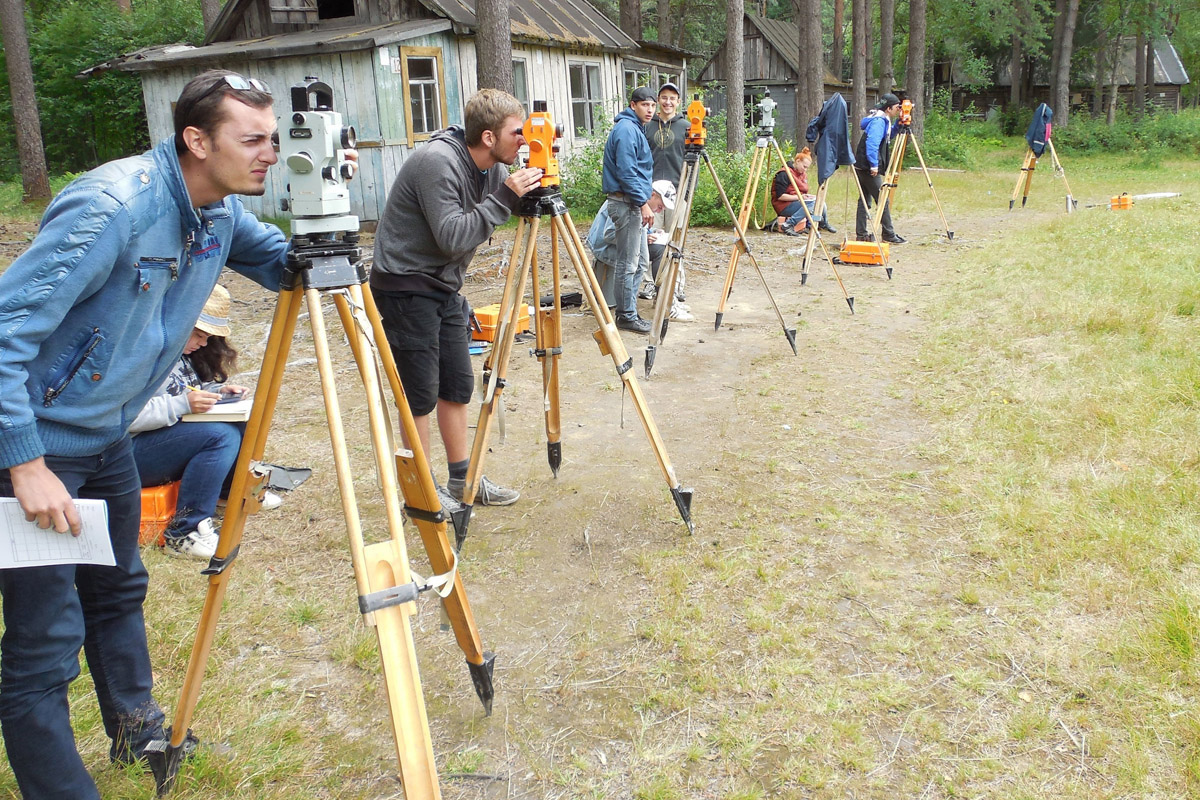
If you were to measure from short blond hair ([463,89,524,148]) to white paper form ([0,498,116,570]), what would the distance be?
2.17m

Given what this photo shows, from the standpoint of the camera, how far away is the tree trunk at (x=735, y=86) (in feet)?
49.9

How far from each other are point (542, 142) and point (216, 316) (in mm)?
1834

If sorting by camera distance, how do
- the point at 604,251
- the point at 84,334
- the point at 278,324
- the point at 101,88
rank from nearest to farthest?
the point at 84,334, the point at 278,324, the point at 604,251, the point at 101,88

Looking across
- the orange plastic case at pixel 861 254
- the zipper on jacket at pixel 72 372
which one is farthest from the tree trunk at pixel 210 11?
the zipper on jacket at pixel 72 372

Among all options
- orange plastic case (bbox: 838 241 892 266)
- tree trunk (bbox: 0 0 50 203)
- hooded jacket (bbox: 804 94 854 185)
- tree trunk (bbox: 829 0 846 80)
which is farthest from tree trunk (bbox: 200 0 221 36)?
tree trunk (bbox: 829 0 846 80)

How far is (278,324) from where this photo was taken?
210cm

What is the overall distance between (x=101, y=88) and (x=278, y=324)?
894 inches

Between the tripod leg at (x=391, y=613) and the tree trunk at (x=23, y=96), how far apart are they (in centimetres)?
1642

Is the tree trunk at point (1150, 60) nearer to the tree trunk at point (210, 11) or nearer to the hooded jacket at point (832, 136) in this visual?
the hooded jacket at point (832, 136)

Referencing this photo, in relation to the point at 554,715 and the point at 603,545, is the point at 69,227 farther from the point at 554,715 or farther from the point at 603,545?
the point at 603,545

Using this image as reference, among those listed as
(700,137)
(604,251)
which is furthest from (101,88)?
(700,137)

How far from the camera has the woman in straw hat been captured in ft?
12.7

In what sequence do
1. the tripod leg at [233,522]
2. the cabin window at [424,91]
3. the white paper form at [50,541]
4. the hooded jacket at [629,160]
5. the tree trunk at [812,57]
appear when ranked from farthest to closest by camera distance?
the tree trunk at [812,57], the cabin window at [424,91], the hooded jacket at [629,160], the tripod leg at [233,522], the white paper form at [50,541]

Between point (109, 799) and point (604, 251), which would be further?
point (604, 251)
